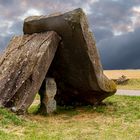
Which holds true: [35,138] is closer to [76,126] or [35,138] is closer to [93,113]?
[76,126]

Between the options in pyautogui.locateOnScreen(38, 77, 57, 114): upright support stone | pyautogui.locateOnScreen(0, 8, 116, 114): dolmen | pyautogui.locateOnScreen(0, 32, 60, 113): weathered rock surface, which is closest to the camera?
pyautogui.locateOnScreen(0, 32, 60, 113): weathered rock surface

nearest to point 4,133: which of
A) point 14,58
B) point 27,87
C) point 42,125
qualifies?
point 42,125

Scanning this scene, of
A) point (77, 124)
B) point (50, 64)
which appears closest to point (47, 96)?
point (50, 64)

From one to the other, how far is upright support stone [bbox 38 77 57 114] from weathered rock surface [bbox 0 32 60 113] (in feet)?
2.76

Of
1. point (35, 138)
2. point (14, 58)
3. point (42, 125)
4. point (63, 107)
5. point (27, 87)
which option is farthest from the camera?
point (63, 107)

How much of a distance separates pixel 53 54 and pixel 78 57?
0.79m

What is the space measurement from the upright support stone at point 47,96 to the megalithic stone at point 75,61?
29.9 inches

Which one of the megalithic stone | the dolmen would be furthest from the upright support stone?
the megalithic stone

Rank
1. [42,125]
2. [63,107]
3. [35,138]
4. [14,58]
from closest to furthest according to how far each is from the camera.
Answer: [35,138], [42,125], [14,58], [63,107]

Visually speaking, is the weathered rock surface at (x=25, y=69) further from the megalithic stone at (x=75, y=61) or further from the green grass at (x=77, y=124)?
the green grass at (x=77, y=124)

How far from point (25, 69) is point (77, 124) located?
2.11 m

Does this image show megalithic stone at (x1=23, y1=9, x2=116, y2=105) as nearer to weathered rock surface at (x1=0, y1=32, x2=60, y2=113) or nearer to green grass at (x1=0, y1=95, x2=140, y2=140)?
weathered rock surface at (x1=0, y1=32, x2=60, y2=113)

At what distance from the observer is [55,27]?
44.6ft

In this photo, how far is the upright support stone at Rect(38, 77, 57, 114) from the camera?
45.6 feet
